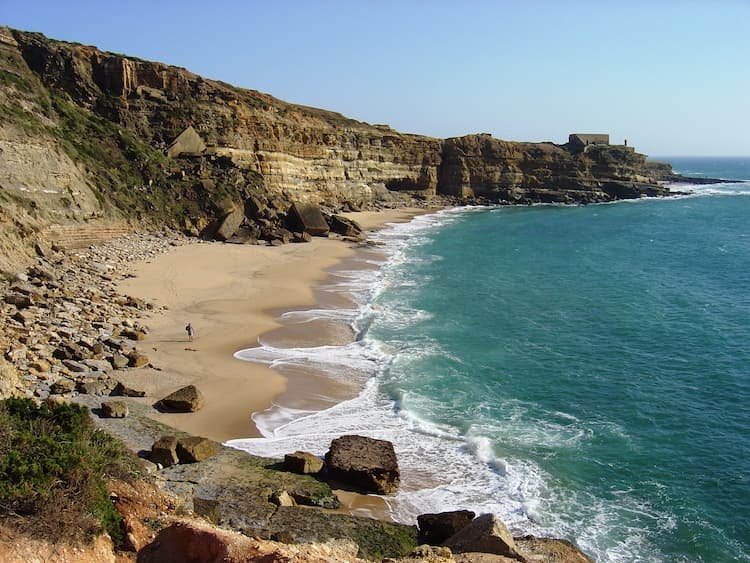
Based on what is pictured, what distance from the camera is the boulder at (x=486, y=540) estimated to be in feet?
32.1

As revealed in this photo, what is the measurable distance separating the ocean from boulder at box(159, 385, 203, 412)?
197cm

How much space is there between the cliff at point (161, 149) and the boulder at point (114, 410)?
11.4 metres

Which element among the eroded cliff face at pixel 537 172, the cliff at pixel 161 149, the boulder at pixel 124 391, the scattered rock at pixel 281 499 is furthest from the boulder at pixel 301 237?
the eroded cliff face at pixel 537 172

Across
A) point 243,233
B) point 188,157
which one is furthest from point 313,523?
point 188,157

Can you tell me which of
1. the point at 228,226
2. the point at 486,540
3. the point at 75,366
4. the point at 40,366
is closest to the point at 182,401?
the point at 75,366

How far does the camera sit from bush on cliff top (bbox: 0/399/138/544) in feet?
24.1

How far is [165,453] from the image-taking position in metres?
13.3

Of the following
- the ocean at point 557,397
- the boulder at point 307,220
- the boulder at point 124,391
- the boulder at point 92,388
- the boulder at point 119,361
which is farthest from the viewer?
the boulder at point 307,220

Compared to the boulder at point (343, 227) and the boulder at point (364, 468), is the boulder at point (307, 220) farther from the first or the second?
the boulder at point (364, 468)

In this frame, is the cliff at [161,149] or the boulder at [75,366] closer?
the boulder at [75,366]

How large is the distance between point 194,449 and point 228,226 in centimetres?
2863

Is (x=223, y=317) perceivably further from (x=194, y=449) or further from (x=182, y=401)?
(x=194, y=449)

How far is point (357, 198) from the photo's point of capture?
211 feet

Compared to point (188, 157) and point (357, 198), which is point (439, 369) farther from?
point (357, 198)
